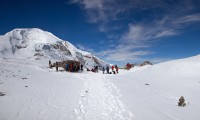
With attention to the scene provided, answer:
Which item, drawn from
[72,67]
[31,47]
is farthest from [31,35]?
[72,67]

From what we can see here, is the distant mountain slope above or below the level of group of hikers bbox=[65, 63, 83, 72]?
above

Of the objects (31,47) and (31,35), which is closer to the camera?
(31,47)

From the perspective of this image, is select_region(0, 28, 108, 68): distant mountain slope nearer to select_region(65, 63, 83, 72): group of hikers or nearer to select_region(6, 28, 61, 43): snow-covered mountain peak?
select_region(6, 28, 61, 43): snow-covered mountain peak

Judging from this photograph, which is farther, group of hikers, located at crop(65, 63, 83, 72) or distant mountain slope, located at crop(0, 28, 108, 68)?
distant mountain slope, located at crop(0, 28, 108, 68)

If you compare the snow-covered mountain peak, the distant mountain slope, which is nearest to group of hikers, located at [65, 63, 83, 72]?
the distant mountain slope

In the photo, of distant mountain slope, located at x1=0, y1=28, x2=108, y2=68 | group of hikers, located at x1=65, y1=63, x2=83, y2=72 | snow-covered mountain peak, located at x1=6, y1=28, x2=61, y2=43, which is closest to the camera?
group of hikers, located at x1=65, y1=63, x2=83, y2=72

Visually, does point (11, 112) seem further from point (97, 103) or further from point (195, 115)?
point (195, 115)

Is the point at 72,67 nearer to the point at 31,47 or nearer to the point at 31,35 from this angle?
the point at 31,47

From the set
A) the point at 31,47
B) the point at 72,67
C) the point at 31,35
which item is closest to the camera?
the point at 72,67

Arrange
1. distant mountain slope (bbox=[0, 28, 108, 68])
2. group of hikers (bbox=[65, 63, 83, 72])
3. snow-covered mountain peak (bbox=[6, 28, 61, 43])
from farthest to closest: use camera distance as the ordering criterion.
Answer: snow-covered mountain peak (bbox=[6, 28, 61, 43])
distant mountain slope (bbox=[0, 28, 108, 68])
group of hikers (bbox=[65, 63, 83, 72])

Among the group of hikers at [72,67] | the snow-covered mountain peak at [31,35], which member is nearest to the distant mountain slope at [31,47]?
the snow-covered mountain peak at [31,35]

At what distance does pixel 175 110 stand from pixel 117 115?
3103 millimetres

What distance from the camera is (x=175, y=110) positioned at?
9.27 meters

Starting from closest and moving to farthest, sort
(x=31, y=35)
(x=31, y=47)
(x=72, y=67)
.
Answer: (x=72, y=67)
(x=31, y=47)
(x=31, y=35)
